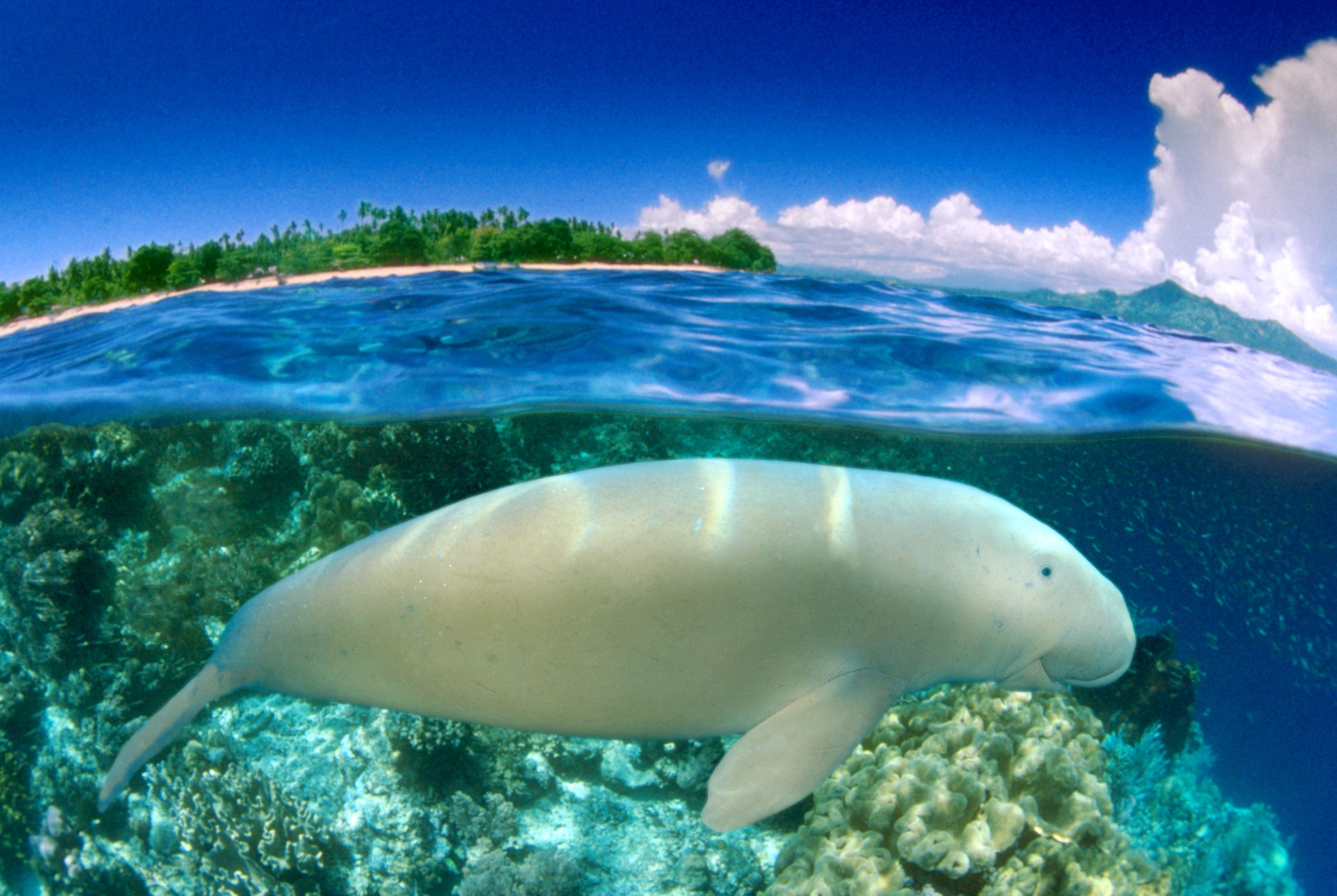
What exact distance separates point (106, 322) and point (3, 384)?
135 cm

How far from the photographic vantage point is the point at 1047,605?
100 inches

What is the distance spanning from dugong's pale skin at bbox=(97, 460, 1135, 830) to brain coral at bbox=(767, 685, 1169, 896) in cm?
113

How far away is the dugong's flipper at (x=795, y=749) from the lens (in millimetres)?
2033

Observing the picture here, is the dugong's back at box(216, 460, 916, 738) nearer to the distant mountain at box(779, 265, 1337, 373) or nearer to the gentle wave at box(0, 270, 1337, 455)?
the gentle wave at box(0, 270, 1337, 455)

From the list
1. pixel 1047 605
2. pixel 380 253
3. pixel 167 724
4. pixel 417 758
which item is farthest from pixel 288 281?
pixel 1047 605

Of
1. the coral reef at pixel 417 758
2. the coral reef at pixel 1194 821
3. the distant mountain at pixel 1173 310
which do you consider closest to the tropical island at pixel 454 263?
the distant mountain at pixel 1173 310

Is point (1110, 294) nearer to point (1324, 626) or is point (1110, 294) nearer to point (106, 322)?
point (1324, 626)

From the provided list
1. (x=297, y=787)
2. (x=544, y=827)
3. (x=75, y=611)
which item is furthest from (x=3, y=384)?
(x=544, y=827)

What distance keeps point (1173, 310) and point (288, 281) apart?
13294 millimetres

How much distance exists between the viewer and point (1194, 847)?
5637 mm

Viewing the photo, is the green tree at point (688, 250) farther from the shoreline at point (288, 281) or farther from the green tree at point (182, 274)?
the green tree at point (182, 274)

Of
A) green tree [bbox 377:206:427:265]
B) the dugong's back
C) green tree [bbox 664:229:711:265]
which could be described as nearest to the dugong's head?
the dugong's back

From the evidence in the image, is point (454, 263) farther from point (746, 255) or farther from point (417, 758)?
point (417, 758)

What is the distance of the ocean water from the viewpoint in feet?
14.6
